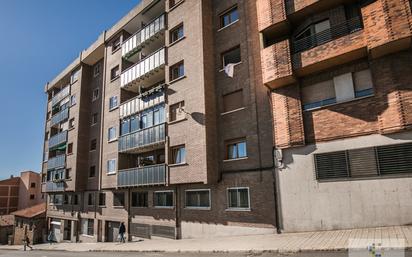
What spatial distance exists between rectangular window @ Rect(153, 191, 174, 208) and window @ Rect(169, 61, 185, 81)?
24.9 feet

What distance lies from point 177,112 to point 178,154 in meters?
2.61

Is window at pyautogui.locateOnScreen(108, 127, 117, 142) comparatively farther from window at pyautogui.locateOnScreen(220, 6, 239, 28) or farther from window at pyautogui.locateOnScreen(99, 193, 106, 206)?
window at pyautogui.locateOnScreen(220, 6, 239, 28)

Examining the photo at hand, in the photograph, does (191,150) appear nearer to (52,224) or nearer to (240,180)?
(240,180)

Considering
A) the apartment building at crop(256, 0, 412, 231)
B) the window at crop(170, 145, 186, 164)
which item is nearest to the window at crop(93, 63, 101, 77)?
the window at crop(170, 145, 186, 164)

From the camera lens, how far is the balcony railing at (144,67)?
19556 mm

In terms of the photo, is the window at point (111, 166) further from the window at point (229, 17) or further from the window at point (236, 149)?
the window at point (229, 17)

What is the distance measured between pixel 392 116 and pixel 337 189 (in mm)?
3508

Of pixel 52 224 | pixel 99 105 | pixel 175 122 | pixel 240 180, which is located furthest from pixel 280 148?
pixel 52 224

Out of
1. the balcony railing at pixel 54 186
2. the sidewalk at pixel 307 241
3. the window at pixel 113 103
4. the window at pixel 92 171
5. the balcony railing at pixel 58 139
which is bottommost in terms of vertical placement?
the sidewalk at pixel 307 241

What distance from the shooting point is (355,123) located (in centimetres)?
1158

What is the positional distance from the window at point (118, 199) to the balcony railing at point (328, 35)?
17.1 metres

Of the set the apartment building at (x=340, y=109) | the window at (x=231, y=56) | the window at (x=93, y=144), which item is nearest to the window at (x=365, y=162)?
the apartment building at (x=340, y=109)

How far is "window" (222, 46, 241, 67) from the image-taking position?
16438 mm

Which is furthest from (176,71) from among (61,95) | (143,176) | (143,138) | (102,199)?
(61,95)
